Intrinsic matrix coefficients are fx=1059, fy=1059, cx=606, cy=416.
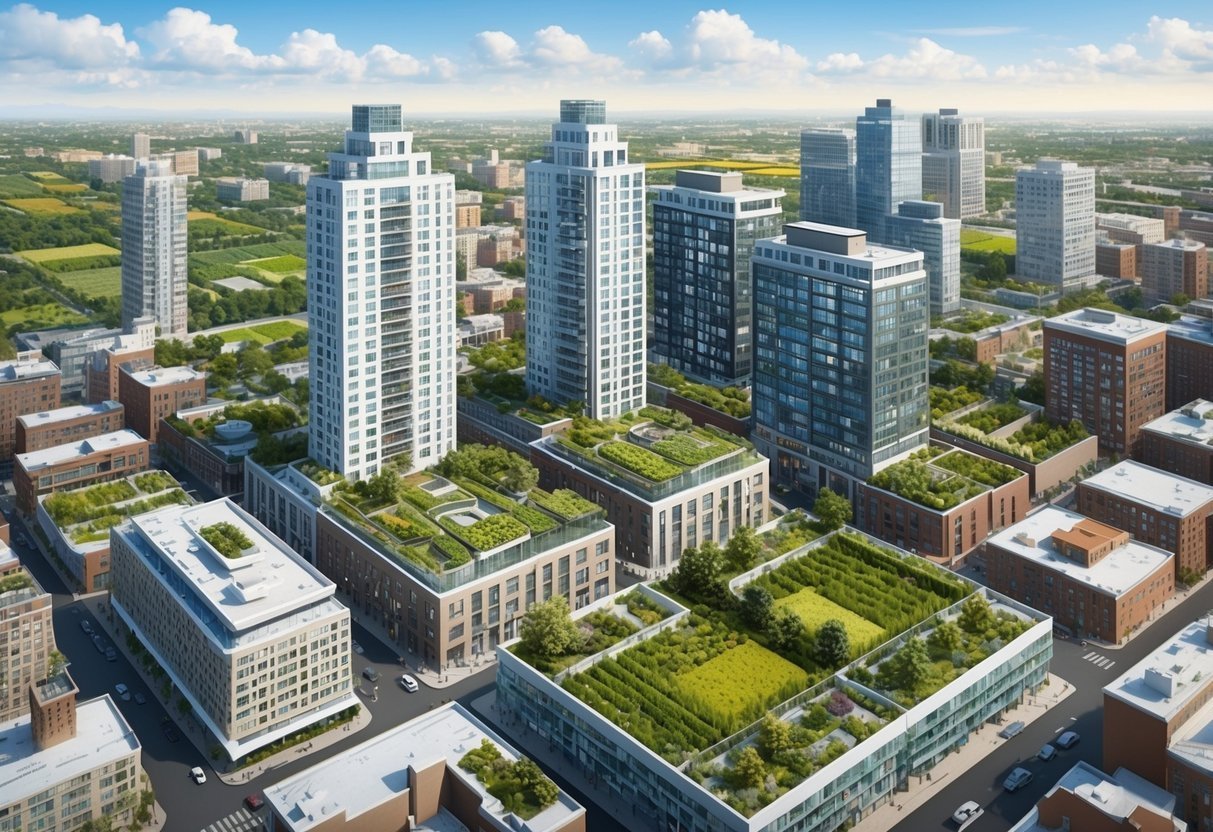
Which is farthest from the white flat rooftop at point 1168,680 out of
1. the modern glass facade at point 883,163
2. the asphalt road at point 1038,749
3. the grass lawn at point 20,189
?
the grass lawn at point 20,189

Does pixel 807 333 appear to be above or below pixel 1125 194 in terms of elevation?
below

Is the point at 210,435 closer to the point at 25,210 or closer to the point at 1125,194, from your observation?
the point at 25,210

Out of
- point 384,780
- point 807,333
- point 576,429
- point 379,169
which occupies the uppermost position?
point 379,169

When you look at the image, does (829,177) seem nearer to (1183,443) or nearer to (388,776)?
(1183,443)

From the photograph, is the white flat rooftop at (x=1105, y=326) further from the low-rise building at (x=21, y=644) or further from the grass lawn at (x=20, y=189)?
the grass lawn at (x=20, y=189)

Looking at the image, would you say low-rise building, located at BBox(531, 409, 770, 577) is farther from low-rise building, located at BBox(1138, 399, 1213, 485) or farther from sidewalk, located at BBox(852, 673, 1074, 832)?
low-rise building, located at BBox(1138, 399, 1213, 485)

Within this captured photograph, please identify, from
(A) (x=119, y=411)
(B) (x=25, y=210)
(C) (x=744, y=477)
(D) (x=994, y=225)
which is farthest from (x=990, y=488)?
(B) (x=25, y=210)

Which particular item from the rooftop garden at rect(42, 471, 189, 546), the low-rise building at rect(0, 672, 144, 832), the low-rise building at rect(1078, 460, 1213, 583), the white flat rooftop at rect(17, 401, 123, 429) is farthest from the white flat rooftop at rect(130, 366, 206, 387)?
the low-rise building at rect(1078, 460, 1213, 583)
